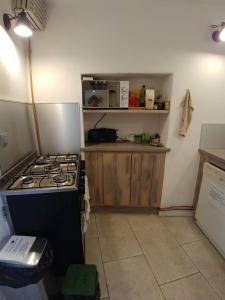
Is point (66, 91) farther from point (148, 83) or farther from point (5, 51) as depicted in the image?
point (148, 83)

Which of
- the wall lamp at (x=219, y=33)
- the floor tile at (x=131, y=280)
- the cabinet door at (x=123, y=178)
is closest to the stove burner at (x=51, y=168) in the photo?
the cabinet door at (x=123, y=178)

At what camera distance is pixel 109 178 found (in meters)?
2.16

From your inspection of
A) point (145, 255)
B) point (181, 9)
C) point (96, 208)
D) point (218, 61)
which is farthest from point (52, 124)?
point (218, 61)

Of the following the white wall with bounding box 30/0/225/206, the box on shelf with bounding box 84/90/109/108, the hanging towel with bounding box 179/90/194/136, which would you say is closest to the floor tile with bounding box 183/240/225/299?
the hanging towel with bounding box 179/90/194/136

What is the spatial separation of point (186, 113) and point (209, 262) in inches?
61.2

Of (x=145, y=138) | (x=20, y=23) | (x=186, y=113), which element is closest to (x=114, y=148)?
(x=145, y=138)

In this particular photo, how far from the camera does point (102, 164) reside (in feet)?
6.91

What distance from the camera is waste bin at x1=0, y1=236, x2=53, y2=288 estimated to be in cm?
93

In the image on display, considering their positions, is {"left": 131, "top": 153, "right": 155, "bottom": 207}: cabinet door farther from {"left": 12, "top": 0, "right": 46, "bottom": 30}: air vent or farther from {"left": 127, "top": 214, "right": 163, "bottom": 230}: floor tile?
{"left": 12, "top": 0, "right": 46, "bottom": 30}: air vent

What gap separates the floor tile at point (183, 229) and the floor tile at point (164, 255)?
8cm

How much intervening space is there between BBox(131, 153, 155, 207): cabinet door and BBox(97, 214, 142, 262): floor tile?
12.7 inches

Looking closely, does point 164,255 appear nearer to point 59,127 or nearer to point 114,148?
point 114,148

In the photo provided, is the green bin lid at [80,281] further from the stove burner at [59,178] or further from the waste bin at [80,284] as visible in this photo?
the stove burner at [59,178]

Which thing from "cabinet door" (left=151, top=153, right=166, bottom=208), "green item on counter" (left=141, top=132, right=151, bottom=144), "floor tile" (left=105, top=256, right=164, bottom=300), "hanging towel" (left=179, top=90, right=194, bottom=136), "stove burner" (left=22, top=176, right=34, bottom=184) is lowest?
"floor tile" (left=105, top=256, right=164, bottom=300)
